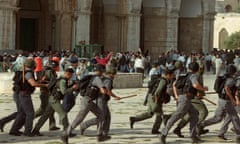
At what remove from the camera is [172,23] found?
1543 inches

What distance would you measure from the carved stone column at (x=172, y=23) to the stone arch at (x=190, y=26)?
253cm

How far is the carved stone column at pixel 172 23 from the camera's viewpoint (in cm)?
3900

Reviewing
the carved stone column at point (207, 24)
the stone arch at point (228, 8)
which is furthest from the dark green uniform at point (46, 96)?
the stone arch at point (228, 8)

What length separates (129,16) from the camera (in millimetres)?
36906

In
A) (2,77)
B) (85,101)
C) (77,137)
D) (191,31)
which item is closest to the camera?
(85,101)

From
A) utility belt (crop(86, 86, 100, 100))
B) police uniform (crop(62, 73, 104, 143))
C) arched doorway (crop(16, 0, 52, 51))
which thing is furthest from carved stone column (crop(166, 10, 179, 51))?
utility belt (crop(86, 86, 100, 100))

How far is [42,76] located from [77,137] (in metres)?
1.45

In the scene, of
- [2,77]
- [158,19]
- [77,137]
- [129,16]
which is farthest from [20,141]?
[158,19]

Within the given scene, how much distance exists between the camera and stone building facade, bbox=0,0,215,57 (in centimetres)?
3428

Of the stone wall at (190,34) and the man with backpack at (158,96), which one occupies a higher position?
the stone wall at (190,34)

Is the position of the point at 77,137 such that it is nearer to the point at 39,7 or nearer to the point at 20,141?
the point at 20,141

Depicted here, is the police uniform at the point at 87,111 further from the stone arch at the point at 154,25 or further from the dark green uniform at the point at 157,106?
the stone arch at the point at 154,25

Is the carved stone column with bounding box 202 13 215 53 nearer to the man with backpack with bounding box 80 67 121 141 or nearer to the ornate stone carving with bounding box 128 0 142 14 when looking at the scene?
the ornate stone carving with bounding box 128 0 142 14

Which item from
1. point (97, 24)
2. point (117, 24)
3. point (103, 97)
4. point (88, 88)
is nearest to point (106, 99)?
point (103, 97)
